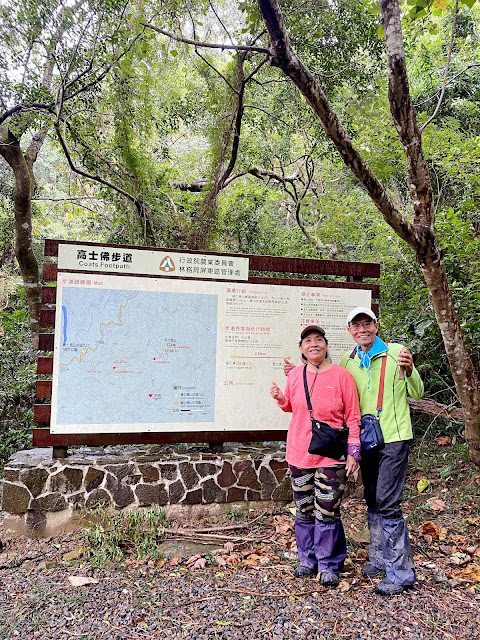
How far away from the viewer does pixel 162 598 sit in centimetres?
293

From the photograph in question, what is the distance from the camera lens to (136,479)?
13.5 feet

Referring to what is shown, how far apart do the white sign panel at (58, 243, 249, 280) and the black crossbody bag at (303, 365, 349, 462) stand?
1.99 metres

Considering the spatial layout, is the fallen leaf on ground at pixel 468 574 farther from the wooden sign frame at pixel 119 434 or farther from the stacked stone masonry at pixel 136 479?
the wooden sign frame at pixel 119 434

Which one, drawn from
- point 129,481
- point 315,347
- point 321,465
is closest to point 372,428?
point 321,465

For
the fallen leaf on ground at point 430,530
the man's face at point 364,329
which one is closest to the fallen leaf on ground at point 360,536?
the fallen leaf on ground at point 430,530

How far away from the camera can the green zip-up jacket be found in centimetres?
291

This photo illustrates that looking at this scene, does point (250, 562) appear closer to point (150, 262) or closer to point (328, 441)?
point (328, 441)

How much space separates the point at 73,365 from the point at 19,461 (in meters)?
1.03

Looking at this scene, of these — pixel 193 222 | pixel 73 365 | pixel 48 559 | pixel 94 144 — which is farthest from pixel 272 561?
pixel 94 144

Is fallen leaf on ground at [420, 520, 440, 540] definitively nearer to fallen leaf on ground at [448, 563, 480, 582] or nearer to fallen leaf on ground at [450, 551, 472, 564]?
fallen leaf on ground at [450, 551, 472, 564]

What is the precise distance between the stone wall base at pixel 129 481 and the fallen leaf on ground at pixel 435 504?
137 centimetres

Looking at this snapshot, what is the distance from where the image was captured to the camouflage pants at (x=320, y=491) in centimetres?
303

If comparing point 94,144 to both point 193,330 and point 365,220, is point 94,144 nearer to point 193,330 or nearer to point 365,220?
point 193,330

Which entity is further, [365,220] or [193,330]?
[365,220]
